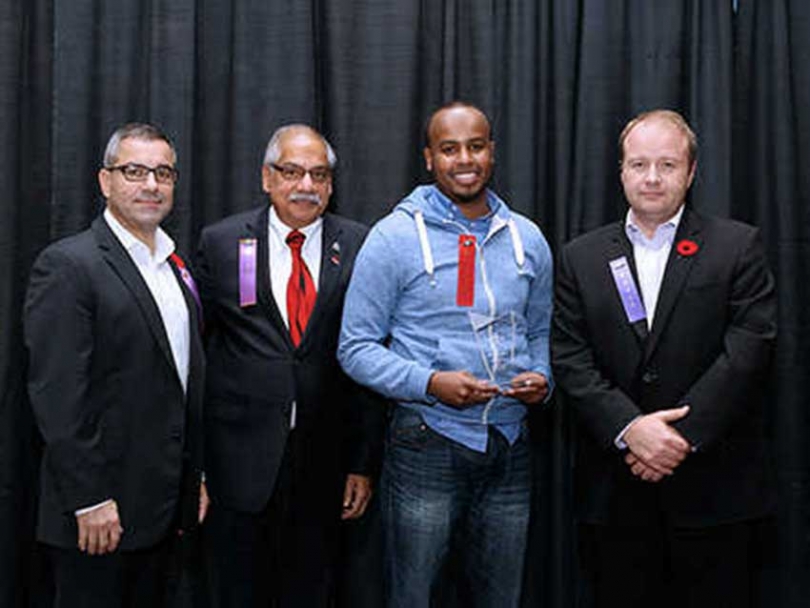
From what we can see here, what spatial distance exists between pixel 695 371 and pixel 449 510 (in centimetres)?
74

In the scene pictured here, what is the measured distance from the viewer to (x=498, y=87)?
310 cm

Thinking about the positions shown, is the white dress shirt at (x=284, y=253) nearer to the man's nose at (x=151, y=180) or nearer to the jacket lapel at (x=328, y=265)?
the jacket lapel at (x=328, y=265)

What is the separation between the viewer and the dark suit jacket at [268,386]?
2373 millimetres

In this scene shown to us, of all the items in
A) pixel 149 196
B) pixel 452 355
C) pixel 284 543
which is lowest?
pixel 284 543

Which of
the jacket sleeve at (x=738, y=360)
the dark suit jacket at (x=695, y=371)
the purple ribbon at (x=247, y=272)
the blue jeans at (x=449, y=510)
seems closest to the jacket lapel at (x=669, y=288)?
the dark suit jacket at (x=695, y=371)

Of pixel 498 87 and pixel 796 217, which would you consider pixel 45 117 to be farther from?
pixel 796 217

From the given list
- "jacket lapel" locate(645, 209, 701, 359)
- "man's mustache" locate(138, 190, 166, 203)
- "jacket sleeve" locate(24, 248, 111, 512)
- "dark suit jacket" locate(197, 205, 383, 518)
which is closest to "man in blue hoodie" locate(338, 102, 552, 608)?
"dark suit jacket" locate(197, 205, 383, 518)

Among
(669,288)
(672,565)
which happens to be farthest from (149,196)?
(672,565)

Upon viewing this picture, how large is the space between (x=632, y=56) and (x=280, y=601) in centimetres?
216

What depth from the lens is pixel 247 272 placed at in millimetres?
2426

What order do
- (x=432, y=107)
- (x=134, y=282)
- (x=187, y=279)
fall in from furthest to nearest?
(x=432, y=107)
(x=187, y=279)
(x=134, y=282)

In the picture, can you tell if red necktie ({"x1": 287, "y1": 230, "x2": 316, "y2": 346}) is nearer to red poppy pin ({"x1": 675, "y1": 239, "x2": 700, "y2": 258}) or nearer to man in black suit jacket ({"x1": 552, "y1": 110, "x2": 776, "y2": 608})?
man in black suit jacket ({"x1": 552, "y1": 110, "x2": 776, "y2": 608})

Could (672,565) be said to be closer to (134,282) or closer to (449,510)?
(449,510)

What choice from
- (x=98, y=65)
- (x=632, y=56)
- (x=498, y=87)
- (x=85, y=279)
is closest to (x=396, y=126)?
(x=498, y=87)
